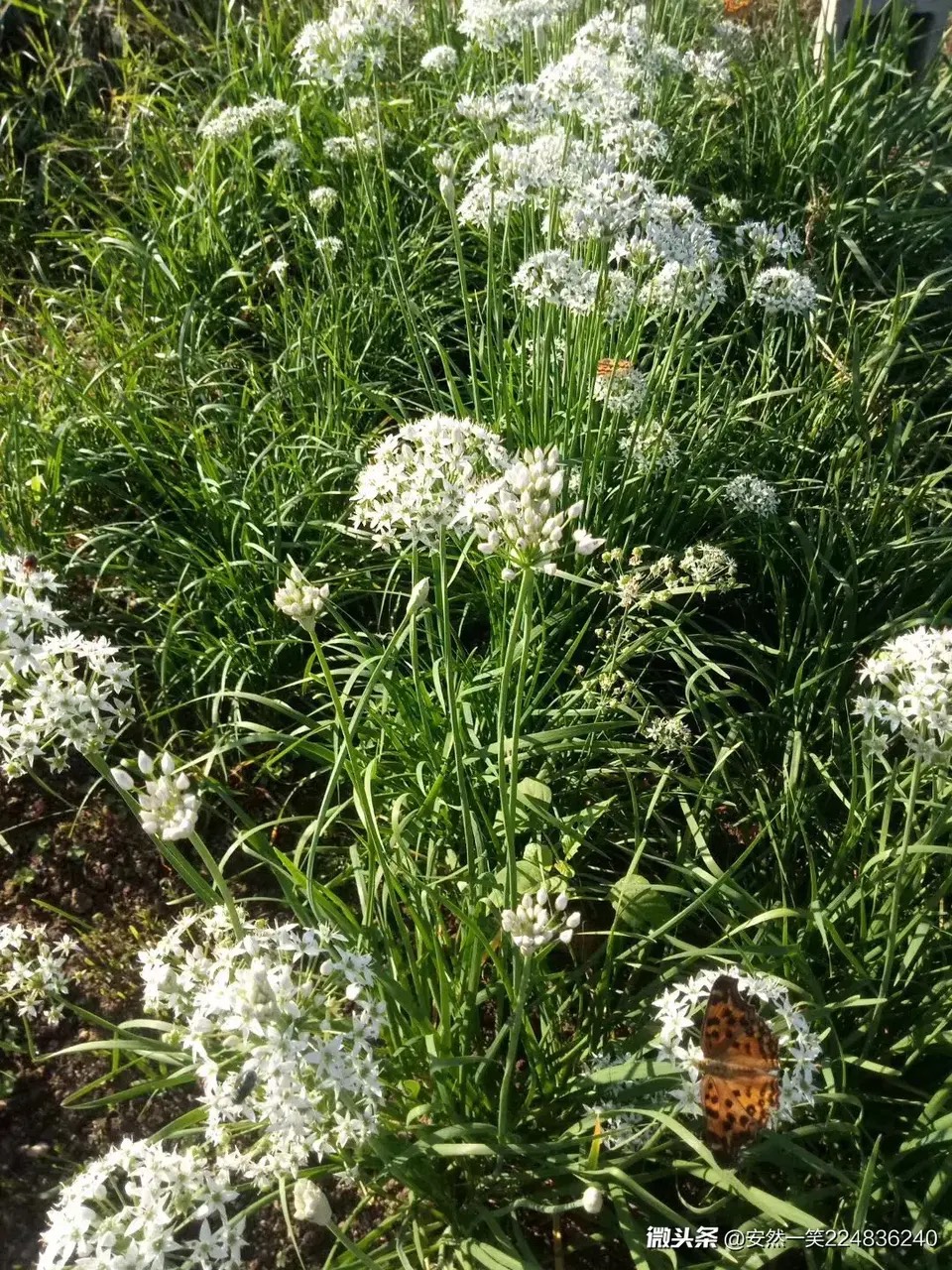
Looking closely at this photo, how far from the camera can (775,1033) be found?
74.4 inches

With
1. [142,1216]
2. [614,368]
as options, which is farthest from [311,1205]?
[614,368]

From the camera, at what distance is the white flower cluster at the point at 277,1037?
4.78 ft

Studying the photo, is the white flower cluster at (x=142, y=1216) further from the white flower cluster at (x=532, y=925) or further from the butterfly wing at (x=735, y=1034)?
the butterfly wing at (x=735, y=1034)

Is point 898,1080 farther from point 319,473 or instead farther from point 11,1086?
point 319,473

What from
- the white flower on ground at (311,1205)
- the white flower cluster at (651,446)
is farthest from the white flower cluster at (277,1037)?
the white flower cluster at (651,446)

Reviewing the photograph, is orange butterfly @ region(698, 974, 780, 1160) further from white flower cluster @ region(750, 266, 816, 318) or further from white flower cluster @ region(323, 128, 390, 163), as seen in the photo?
white flower cluster @ region(323, 128, 390, 163)

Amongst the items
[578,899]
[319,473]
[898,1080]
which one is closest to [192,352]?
[319,473]

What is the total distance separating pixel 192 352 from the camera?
13.7 ft

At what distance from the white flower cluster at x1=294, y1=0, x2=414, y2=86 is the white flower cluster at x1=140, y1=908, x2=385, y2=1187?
2.91 meters

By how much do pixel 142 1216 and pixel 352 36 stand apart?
3448 mm

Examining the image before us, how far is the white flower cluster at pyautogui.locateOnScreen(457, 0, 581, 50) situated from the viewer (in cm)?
319

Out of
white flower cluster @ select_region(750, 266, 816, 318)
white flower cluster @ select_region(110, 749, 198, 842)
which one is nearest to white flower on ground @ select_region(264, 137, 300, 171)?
white flower cluster @ select_region(750, 266, 816, 318)

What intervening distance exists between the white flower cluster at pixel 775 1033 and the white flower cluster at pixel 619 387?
1798 mm

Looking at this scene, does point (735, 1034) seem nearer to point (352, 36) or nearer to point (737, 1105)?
point (737, 1105)
